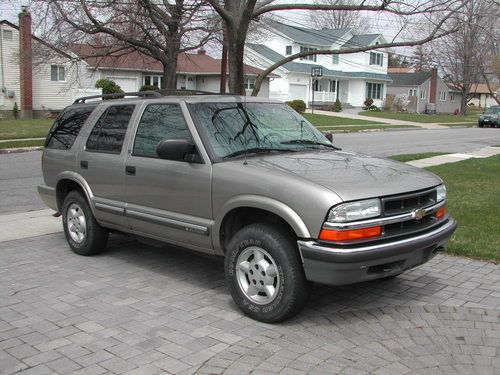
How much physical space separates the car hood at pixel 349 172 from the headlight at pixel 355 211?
5cm

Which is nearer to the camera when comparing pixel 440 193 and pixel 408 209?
pixel 408 209

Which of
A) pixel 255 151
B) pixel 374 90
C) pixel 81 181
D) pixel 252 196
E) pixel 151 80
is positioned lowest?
pixel 81 181

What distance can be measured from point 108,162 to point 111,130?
0.41 meters

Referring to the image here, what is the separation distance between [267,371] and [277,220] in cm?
135

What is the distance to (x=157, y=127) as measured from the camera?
5.83 meters

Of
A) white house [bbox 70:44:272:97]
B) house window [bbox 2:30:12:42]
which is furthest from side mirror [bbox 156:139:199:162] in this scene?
house window [bbox 2:30:12:42]

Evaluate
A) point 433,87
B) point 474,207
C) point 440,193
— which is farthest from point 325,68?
point 440,193

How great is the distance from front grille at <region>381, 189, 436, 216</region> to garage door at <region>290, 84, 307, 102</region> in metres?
48.2

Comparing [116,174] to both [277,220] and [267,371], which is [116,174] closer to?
[277,220]

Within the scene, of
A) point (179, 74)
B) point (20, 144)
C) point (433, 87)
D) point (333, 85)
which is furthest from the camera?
point (433, 87)

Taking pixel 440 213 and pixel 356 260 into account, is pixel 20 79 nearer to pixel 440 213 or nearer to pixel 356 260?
pixel 440 213

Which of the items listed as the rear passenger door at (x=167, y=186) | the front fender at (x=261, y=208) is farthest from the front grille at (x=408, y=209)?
the rear passenger door at (x=167, y=186)

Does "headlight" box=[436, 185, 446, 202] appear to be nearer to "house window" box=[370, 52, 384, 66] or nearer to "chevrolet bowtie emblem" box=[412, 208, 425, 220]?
"chevrolet bowtie emblem" box=[412, 208, 425, 220]

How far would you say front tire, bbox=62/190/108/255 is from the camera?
6.59 metres
